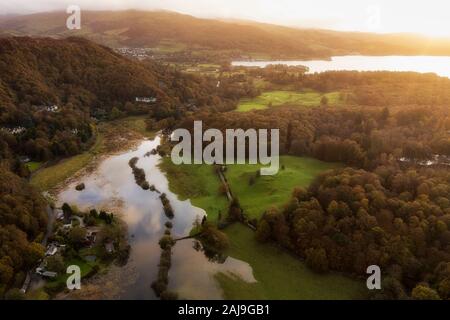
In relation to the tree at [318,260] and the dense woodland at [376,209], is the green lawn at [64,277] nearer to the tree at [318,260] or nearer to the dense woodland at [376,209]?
the dense woodland at [376,209]

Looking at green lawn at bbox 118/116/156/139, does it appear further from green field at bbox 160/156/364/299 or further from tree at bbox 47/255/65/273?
tree at bbox 47/255/65/273

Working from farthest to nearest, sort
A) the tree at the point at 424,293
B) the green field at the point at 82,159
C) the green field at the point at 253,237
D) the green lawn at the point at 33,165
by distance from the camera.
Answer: the green lawn at the point at 33,165 → the green field at the point at 82,159 → the green field at the point at 253,237 → the tree at the point at 424,293

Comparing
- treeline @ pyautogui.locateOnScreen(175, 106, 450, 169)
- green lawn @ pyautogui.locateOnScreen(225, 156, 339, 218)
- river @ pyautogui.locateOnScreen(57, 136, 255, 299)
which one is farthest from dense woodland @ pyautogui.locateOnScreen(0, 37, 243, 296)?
green lawn @ pyautogui.locateOnScreen(225, 156, 339, 218)

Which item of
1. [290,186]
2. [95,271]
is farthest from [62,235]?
[290,186]

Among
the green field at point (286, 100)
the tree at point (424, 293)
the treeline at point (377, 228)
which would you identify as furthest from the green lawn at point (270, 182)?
the green field at point (286, 100)

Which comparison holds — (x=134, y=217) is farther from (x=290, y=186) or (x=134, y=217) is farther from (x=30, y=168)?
(x=30, y=168)
